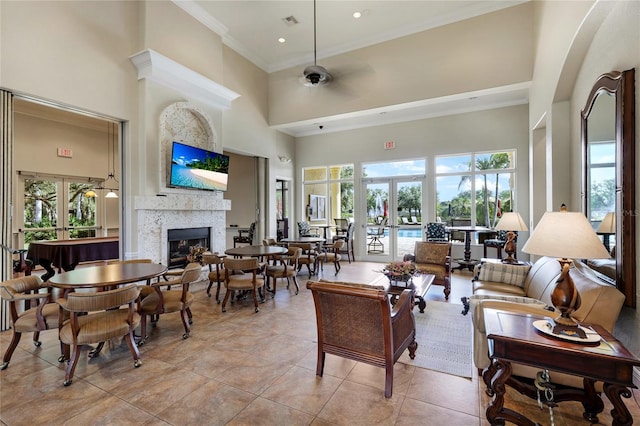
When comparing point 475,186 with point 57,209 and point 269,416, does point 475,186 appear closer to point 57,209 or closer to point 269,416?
point 269,416

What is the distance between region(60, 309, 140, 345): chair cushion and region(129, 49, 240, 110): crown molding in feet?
13.4

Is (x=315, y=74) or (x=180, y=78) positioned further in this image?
(x=315, y=74)

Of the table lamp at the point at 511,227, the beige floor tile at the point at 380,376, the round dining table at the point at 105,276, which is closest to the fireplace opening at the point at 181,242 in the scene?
the round dining table at the point at 105,276

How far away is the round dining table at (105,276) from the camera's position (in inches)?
111

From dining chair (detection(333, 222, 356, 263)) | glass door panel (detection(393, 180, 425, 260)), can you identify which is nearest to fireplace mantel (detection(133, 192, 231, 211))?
dining chair (detection(333, 222, 356, 263))

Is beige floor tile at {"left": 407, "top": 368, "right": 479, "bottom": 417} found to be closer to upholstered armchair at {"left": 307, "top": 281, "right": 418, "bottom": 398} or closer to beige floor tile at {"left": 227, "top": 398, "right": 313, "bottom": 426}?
upholstered armchair at {"left": 307, "top": 281, "right": 418, "bottom": 398}

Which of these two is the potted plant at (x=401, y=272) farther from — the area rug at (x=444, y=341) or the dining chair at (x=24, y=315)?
the dining chair at (x=24, y=315)

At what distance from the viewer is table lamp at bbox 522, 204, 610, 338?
1819 millimetres

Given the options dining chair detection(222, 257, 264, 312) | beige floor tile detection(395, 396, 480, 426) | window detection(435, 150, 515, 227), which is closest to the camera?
beige floor tile detection(395, 396, 480, 426)

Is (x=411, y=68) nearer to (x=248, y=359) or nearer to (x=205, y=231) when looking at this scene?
(x=205, y=231)

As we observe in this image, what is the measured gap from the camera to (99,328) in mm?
2670

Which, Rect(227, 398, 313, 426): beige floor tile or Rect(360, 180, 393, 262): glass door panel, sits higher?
Rect(360, 180, 393, 262): glass door panel

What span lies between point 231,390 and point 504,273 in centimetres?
369

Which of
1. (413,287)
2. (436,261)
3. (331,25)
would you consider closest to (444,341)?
(413,287)
